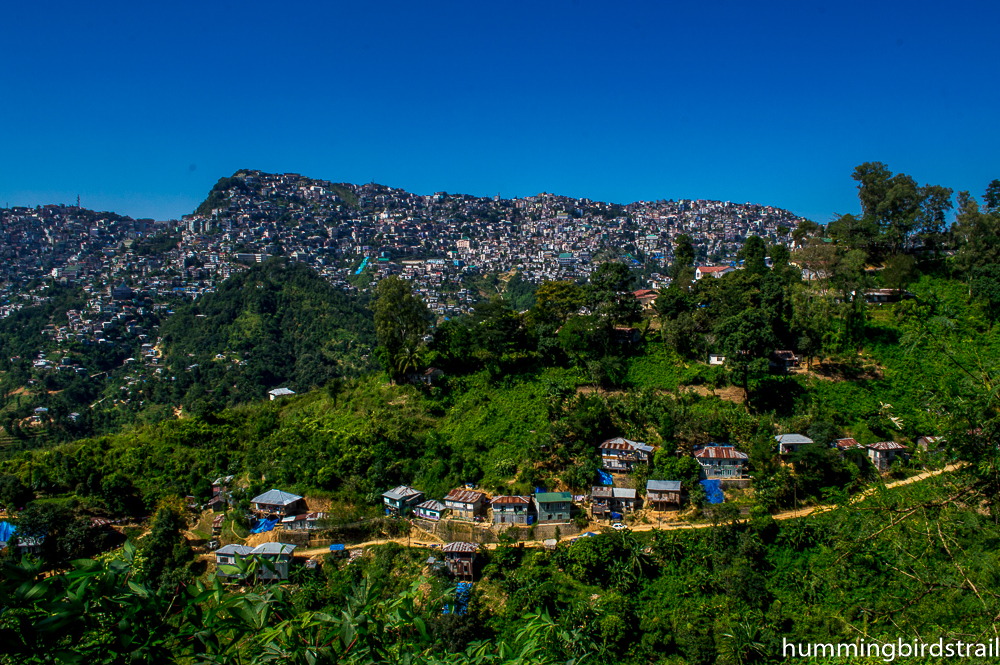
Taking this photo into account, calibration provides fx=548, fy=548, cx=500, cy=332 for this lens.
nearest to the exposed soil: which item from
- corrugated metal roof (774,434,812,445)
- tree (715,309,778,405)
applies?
tree (715,309,778,405)

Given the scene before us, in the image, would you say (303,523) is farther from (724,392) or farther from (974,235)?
(974,235)

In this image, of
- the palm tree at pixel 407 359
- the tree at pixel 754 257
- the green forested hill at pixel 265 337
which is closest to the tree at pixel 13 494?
the palm tree at pixel 407 359

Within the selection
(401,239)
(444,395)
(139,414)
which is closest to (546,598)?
(444,395)

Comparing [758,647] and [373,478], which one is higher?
[373,478]

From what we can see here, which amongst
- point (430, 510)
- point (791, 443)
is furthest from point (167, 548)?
point (791, 443)

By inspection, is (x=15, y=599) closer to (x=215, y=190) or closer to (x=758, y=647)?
(x=758, y=647)

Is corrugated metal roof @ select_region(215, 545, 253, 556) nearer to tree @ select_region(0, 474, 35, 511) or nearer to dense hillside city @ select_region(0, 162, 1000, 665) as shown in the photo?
dense hillside city @ select_region(0, 162, 1000, 665)
